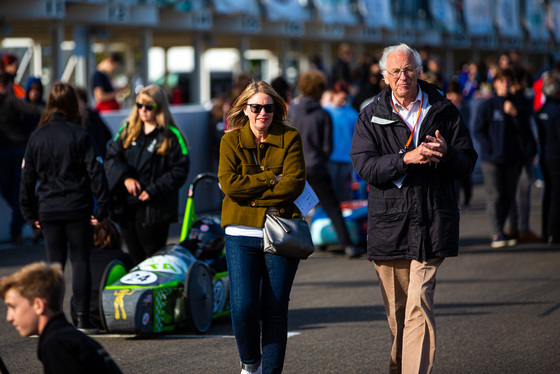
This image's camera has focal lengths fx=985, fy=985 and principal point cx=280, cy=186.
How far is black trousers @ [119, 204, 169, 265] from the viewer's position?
25.5 feet

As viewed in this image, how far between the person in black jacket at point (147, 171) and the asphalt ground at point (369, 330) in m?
0.92

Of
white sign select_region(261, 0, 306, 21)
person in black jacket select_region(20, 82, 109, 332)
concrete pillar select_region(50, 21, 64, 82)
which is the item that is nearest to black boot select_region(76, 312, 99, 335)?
person in black jacket select_region(20, 82, 109, 332)

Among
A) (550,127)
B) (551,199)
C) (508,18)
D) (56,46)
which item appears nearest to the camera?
(550,127)

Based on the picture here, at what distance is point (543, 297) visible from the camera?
878cm

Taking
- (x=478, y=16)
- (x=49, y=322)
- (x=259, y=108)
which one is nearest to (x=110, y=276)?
(x=259, y=108)

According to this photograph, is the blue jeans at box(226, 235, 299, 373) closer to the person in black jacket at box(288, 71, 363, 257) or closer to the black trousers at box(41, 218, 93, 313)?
the black trousers at box(41, 218, 93, 313)

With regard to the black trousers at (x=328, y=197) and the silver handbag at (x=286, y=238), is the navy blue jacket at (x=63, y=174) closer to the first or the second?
the silver handbag at (x=286, y=238)

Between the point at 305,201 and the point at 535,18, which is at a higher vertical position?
the point at 535,18

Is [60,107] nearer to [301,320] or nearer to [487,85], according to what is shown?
[301,320]

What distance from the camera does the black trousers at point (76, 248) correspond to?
23.6ft

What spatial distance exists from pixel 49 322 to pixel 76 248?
3.49 m

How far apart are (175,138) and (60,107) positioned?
997 millimetres

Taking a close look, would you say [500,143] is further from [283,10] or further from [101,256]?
[283,10]

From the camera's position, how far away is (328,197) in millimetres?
11109
